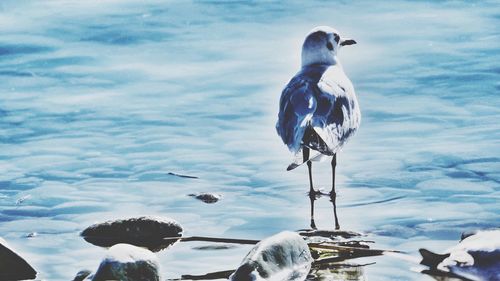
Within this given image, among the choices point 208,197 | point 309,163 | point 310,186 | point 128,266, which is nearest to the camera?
point 128,266

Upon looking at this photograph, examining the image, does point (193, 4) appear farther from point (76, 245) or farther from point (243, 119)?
point (76, 245)

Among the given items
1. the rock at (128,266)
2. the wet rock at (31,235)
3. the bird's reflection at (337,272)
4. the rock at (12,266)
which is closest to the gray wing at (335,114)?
the bird's reflection at (337,272)

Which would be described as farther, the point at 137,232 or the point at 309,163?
the point at 309,163

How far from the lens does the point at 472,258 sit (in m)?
6.33

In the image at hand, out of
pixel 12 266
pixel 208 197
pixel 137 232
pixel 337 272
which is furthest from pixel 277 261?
pixel 208 197

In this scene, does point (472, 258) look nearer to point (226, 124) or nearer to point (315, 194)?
point (315, 194)

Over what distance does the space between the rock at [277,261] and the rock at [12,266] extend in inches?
45.3

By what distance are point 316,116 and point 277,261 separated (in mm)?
2060

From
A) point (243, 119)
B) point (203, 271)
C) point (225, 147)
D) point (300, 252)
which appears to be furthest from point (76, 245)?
point (243, 119)

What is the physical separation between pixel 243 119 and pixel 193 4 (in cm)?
375

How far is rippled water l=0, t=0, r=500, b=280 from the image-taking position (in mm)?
7586

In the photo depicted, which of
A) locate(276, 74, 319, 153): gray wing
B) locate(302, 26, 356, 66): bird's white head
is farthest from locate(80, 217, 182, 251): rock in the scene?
locate(302, 26, 356, 66): bird's white head

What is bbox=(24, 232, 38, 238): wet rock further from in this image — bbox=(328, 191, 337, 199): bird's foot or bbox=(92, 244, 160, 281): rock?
bbox=(328, 191, 337, 199): bird's foot

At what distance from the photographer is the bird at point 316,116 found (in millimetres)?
8039
